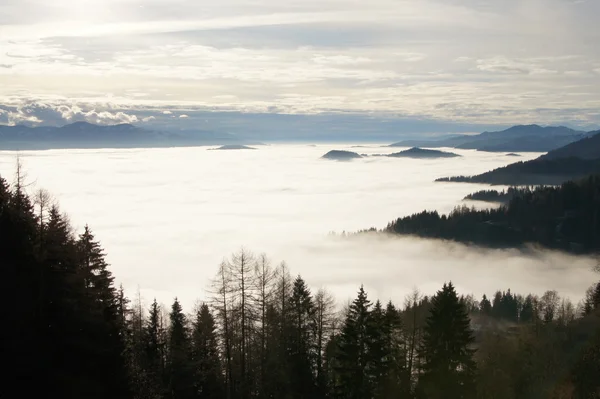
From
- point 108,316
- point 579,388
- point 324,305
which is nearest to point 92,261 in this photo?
point 108,316

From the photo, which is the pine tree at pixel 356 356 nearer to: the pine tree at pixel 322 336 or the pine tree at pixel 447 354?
the pine tree at pixel 322 336

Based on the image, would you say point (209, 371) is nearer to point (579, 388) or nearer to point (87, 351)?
point (87, 351)

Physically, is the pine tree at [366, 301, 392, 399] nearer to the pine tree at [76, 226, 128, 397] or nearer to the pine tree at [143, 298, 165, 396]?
the pine tree at [143, 298, 165, 396]

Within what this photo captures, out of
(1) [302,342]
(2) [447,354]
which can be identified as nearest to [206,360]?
(1) [302,342]

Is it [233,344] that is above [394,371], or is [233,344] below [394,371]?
above

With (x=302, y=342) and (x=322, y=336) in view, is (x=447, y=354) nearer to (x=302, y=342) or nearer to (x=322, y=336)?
(x=302, y=342)

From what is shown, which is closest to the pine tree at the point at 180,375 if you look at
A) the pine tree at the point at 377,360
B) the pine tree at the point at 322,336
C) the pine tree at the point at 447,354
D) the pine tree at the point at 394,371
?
the pine tree at the point at 322,336

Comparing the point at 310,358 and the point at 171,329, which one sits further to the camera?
the point at 171,329
